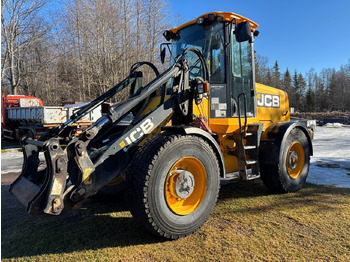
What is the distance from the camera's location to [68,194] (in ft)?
8.70

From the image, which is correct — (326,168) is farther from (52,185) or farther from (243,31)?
(52,185)

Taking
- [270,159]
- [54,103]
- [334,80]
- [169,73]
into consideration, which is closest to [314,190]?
[270,159]

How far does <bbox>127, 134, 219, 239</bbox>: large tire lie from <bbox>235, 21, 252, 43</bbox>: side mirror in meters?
1.57

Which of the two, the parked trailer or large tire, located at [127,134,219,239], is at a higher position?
the parked trailer

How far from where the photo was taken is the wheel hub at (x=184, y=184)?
10.1ft

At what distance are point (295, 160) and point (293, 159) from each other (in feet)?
0.24

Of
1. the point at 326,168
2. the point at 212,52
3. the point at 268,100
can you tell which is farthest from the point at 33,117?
the point at 326,168

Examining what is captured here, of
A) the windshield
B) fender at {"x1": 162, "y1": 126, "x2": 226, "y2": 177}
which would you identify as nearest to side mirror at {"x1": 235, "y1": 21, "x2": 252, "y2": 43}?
the windshield

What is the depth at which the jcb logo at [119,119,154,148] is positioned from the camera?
308 centimetres

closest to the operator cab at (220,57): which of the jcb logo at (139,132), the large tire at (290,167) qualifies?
the large tire at (290,167)

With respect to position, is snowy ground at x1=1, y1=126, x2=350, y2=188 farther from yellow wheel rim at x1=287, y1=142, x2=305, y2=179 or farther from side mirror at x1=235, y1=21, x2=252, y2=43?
side mirror at x1=235, y1=21, x2=252, y2=43

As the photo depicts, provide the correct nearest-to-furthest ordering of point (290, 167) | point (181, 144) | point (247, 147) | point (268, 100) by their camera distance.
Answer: point (181, 144)
point (247, 147)
point (290, 167)
point (268, 100)

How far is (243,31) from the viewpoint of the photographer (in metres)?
3.61

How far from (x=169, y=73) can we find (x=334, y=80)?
7697cm
